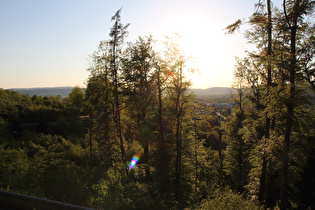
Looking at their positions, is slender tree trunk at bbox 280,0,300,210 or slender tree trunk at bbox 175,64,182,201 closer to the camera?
slender tree trunk at bbox 280,0,300,210

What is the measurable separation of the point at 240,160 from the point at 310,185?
9.24m

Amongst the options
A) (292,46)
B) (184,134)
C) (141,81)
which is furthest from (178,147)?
(292,46)

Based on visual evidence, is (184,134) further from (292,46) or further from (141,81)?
(292,46)

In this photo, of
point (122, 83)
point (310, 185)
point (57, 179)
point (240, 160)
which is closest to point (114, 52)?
point (122, 83)

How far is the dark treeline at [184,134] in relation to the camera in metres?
8.78

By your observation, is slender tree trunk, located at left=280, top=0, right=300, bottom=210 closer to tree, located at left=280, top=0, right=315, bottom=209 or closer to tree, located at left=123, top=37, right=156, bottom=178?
tree, located at left=280, top=0, right=315, bottom=209

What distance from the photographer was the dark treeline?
878 centimetres

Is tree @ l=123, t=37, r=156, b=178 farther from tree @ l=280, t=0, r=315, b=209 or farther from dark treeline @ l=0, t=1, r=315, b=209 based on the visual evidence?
tree @ l=280, t=0, r=315, b=209

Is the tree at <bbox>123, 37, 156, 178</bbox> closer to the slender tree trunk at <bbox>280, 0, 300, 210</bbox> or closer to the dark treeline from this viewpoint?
the dark treeline

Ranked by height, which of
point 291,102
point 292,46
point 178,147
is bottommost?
point 178,147

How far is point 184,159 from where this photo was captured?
15977 mm

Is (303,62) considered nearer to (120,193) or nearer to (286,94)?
(286,94)

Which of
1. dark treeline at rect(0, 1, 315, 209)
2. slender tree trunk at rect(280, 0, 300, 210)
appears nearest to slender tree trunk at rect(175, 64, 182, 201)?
dark treeline at rect(0, 1, 315, 209)

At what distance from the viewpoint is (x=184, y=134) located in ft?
52.3
